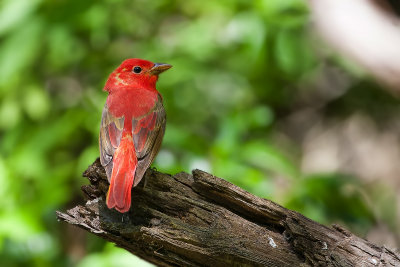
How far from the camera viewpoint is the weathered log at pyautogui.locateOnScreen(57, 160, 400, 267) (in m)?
2.44

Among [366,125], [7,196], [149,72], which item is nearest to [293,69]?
[149,72]

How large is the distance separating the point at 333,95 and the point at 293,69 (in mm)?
1859

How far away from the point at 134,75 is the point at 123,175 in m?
1.35

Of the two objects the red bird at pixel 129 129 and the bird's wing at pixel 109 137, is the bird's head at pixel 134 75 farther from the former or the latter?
the bird's wing at pixel 109 137

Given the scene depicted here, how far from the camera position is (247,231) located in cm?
254

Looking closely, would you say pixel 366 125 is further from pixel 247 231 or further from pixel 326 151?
pixel 247 231

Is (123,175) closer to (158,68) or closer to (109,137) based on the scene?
(109,137)

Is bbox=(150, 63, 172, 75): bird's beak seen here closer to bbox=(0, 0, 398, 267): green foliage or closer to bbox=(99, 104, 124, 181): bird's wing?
bbox=(0, 0, 398, 267): green foliage

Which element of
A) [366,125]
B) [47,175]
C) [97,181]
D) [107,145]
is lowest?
[97,181]

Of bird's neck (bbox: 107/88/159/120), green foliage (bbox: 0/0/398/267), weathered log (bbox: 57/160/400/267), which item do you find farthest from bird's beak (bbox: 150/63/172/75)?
weathered log (bbox: 57/160/400/267)

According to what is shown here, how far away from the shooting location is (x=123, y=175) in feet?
8.47

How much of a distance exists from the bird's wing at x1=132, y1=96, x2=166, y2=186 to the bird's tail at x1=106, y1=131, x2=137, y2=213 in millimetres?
27

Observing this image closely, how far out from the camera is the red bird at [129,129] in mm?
2557

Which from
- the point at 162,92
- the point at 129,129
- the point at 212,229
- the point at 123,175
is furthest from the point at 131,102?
the point at 162,92
